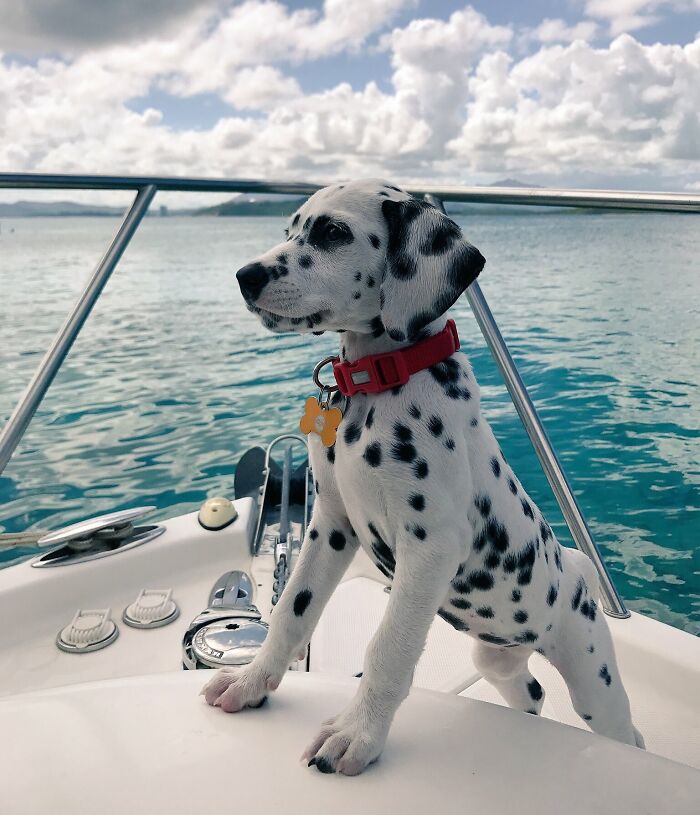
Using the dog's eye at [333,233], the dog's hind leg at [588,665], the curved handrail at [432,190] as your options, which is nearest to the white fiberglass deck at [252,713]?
the dog's hind leg at [588,665]

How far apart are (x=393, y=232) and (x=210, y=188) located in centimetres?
91

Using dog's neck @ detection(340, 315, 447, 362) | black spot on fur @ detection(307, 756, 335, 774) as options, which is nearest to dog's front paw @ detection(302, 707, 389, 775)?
black spot on fur @ detection(307, 756, 335, 774)

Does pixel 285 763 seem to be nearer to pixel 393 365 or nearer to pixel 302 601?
pixel 302 601

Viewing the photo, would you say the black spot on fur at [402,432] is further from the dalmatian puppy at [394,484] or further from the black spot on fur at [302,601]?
the black spot on fur at [302,601]

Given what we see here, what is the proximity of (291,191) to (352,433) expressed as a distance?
0.96 meters

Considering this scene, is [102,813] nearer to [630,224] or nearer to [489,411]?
[489,411]

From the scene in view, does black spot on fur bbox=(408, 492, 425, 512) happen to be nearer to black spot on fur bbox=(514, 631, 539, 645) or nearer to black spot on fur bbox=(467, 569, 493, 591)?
black spot on fur bbox=(467, 569, 493, 591)

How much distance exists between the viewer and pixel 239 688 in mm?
839

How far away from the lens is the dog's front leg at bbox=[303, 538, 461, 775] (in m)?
0.78

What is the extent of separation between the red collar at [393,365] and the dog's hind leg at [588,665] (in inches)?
15.8

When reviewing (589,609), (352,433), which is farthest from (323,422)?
(589,609)

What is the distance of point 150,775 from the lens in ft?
2.27

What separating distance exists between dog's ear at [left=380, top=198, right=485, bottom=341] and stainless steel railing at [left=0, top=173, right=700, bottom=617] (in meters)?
0.60

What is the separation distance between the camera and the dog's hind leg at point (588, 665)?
1.00m
